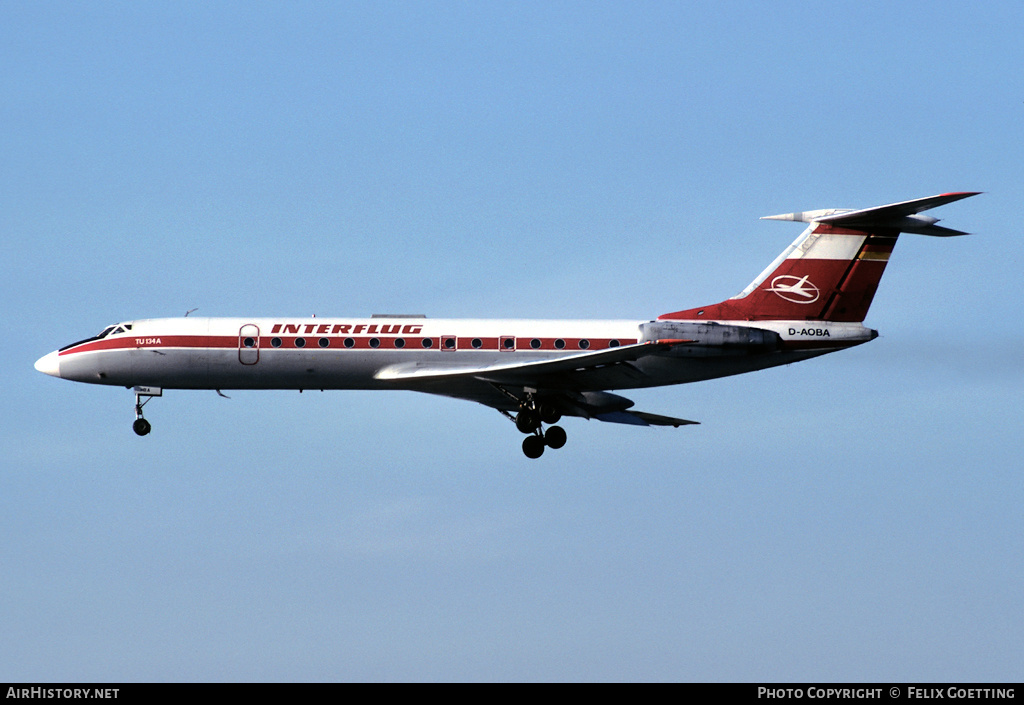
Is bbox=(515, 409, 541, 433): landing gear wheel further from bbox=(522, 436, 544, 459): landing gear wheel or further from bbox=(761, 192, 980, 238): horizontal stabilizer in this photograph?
bbox=(761, 192, 980, 238): horizontal stabilizer

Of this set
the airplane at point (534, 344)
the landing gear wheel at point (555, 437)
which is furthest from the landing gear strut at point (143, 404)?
the landing gear wheel at point (555, 437)

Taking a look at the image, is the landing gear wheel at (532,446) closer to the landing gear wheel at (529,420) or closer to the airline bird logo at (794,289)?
the landing gear wheel at (529,420)

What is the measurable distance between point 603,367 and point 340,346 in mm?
7443

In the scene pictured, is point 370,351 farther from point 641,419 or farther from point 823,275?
Result: point 823,275

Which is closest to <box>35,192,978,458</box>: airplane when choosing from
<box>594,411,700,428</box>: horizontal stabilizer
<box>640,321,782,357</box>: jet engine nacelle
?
<box>640,321,782,357</box>: jet engine nacelle

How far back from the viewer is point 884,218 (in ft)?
132

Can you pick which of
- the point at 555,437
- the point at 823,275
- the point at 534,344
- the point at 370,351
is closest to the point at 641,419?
the point at 555,437

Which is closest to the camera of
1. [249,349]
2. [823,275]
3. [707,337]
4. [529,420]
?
[707,337]

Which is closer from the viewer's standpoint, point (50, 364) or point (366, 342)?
point (366, 342)

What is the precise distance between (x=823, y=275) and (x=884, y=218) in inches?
94.0

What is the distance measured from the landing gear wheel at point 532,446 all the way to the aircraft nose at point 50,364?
Result: 1406cm

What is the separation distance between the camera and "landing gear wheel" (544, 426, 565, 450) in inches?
1587

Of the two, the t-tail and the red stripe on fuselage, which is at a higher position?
the t-tail
